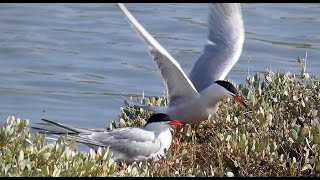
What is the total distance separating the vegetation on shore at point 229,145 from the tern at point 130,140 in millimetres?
141

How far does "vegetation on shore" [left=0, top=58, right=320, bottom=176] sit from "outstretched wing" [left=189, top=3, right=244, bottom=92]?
498 mm

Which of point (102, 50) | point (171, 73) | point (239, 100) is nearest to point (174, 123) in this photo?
point (171, 73)

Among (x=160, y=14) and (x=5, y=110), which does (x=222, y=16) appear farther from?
(x=160, y=14)

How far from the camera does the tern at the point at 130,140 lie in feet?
23.7

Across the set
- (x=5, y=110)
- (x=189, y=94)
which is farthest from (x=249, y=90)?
(x=5, y=110)

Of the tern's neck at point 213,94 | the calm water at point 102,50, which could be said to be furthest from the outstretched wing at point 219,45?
the calm water at point 102,50

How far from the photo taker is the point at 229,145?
6617 mm

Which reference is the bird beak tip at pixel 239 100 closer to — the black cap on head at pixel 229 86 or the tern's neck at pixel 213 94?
the black cap on head at pixel 229 86

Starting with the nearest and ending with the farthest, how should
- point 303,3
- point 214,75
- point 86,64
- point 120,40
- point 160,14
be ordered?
point 214,75 < point 86,64 < point 120,40 < point 160,14 < point 303,3

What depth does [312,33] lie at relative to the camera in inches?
537

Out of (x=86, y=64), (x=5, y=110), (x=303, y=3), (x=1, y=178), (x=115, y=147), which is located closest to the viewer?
(x=1, y=178)

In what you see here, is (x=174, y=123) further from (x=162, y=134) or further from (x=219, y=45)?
(x=219, y=45)

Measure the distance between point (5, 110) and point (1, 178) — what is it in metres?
5.76

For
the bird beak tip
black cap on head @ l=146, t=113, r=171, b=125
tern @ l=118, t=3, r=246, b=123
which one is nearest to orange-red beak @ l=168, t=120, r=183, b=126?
black cap on head @ l=146, t=113, r=171, b=125
